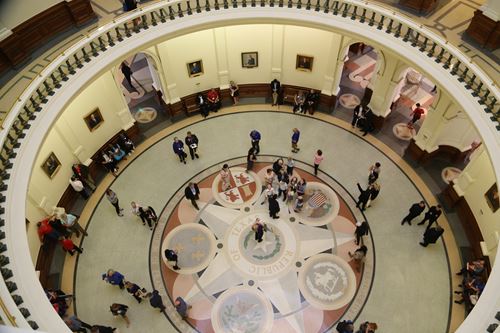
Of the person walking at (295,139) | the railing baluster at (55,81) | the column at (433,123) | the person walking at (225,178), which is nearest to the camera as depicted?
the railing baluster at (55,81)

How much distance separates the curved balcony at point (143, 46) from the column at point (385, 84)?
1.42 meters

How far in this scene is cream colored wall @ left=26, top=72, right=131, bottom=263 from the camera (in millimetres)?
10516

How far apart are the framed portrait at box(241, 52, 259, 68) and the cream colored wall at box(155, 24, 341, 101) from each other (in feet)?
0.37

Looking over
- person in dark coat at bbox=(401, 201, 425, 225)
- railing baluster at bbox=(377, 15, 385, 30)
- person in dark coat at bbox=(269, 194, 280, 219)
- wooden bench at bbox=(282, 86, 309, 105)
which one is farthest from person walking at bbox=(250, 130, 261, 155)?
person in dark coat at bbox=(401, 201, 425, 225)

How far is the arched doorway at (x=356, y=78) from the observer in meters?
14.9

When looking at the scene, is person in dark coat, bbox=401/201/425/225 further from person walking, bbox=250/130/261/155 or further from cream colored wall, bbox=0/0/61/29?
cream colored wall, bbox=0/0/61/29

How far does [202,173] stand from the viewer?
43.1ft

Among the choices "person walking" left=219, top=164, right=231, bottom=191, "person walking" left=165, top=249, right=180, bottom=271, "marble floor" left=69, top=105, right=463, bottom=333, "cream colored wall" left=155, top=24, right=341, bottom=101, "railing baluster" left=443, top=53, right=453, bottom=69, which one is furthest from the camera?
"cream colored wall" left=155, top=24, right=341, bottom=101

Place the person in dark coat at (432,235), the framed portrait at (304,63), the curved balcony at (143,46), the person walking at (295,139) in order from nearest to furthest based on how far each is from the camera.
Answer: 1. the curved balcony at (143,46)
2. the person in dark coat at (432,235)
3. the person walking at (295,139)
4. the framed portrait at (304,63)

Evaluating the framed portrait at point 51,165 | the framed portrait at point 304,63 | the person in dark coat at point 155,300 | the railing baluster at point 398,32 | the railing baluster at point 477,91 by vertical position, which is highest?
the railing baluster at point 398,32

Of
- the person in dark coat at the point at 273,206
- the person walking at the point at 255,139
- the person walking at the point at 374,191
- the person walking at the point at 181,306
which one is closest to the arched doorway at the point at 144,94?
the person walking at the point at 255,139

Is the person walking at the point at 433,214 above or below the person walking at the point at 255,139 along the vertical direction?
below

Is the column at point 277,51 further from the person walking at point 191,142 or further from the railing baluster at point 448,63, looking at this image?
the railing baluster at point 448,63

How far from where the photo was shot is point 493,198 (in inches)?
397
